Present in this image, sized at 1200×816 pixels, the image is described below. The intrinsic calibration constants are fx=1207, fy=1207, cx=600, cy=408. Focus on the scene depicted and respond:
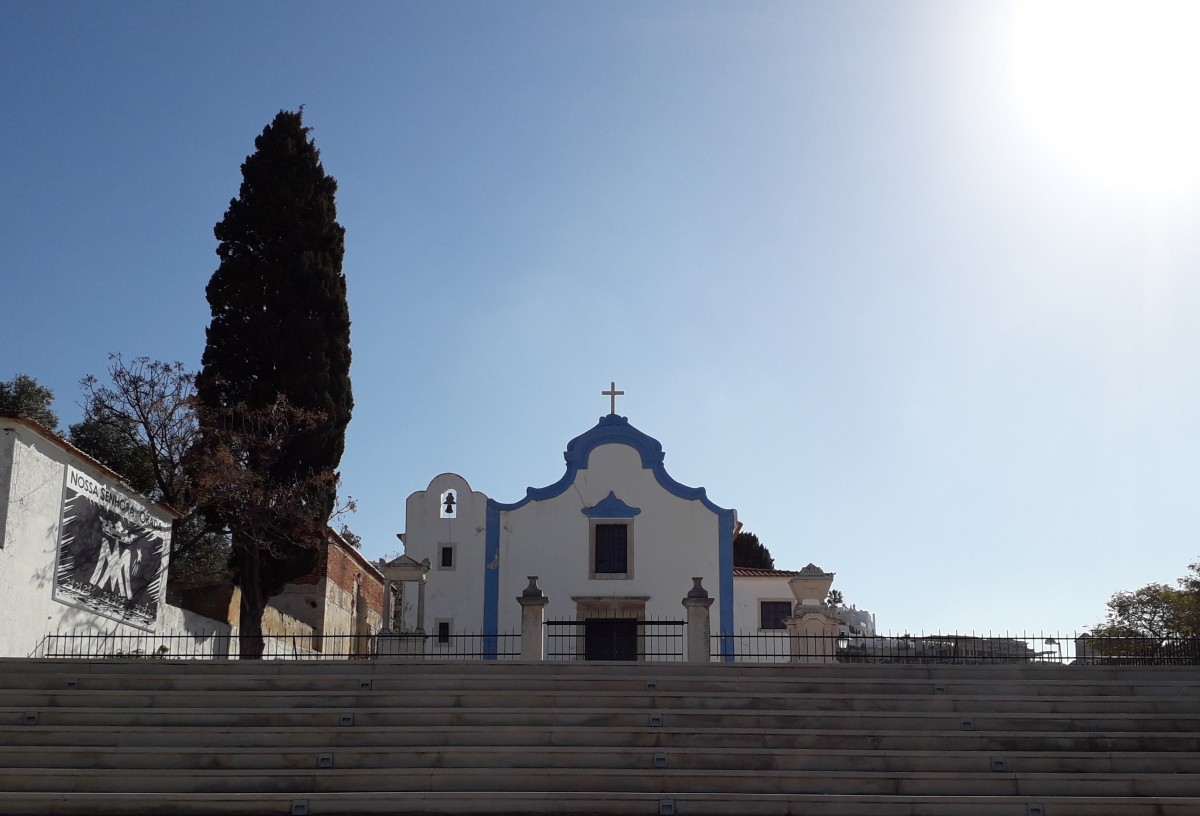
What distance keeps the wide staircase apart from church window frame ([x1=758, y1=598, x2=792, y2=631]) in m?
12.9

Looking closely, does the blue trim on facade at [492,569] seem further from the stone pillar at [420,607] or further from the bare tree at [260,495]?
the bare tree at [260,495]

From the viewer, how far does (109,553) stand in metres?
21.6

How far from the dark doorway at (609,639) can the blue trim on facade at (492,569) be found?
2.31 m

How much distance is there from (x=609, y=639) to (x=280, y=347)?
10.6m

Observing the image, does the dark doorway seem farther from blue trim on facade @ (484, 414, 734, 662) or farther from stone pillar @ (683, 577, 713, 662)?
stone pillar @ (683, 577, 713, 662)

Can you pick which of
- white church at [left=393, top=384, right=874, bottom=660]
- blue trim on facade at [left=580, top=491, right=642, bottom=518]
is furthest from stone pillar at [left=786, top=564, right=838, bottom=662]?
blue trim on facade at [left=580, top=491, right=642, bottom=518]

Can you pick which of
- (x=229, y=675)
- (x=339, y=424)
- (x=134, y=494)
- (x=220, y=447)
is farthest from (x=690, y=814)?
(x=339, y=424)

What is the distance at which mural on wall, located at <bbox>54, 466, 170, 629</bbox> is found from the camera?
20.2 meters

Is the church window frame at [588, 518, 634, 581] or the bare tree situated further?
the church window frame at [588, 518, 634, 581]

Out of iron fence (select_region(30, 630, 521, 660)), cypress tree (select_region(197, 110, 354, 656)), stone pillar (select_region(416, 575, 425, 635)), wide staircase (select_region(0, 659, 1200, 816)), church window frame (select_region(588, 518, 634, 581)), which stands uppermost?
cypress tree (select_region(197, 110, 354, 656))

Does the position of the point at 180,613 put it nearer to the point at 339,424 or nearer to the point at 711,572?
the point at 339,424

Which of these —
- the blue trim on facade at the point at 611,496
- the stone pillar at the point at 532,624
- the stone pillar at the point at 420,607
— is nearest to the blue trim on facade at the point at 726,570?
the blue trim on facade at the point at 611,496

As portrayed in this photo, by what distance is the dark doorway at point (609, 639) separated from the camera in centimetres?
2948

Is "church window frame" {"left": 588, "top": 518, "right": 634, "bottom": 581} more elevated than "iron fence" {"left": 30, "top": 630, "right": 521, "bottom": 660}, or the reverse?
"church window frame" {"left": 588, "top": 518, "right": 634, "bottom": 581}
